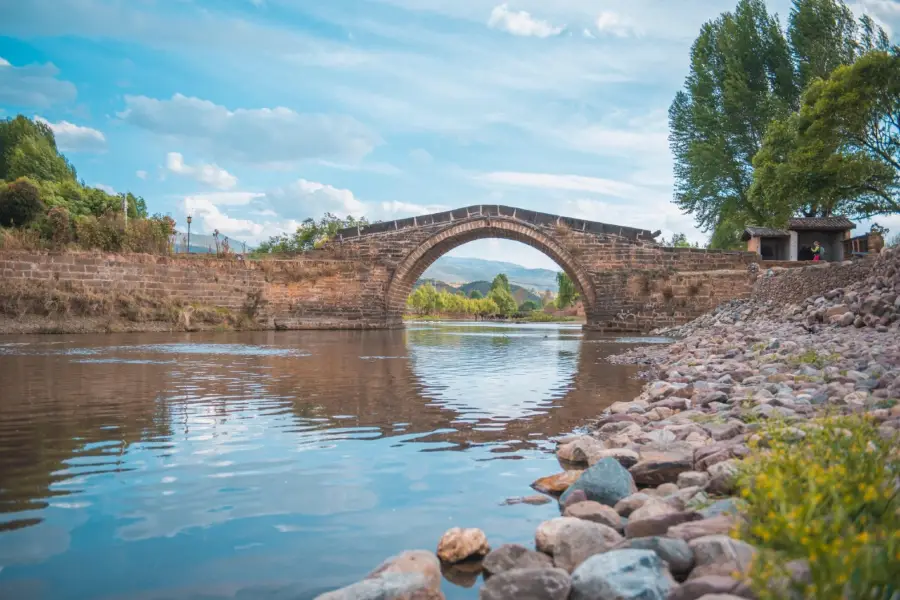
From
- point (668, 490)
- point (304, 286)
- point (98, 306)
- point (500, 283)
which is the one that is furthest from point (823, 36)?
point (500, 283)

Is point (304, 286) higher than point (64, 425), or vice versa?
point (304, 286)

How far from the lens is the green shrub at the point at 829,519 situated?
1.41m

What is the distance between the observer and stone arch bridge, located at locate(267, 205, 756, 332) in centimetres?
2308

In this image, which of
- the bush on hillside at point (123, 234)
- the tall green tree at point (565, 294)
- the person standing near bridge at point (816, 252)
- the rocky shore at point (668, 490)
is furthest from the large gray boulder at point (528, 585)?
the tall green tree at point (565, 294)

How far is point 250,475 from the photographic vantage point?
11.0 ft

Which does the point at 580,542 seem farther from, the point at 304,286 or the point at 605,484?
the point at 304,286

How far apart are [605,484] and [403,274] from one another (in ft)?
76.6

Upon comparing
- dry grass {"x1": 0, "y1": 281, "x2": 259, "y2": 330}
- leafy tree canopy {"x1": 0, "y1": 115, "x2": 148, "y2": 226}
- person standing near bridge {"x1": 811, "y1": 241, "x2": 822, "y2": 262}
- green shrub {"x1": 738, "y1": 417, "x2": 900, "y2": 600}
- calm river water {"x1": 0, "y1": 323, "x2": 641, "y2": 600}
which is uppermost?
leafy tree canopy {"x1": 0, "y1": 115, "x2": 148, "y2": 226}

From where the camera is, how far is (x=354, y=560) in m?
2.30

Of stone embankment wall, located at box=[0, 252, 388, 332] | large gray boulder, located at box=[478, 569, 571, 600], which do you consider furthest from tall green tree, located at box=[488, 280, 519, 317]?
large gray boulder, located at box=[478, 569, 571, 600]

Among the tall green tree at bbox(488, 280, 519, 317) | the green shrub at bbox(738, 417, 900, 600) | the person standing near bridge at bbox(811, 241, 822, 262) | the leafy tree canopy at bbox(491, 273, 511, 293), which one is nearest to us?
the green shrub at bbox(738, 417, 900, 600)

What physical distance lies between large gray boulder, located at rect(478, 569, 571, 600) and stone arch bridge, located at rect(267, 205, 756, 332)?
21416 mm

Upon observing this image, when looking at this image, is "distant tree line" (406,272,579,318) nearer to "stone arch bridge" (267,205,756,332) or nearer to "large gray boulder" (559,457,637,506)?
"stone arch bridge" (267,205,756,332)

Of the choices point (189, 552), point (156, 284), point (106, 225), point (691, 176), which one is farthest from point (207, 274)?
point (691, 176)
